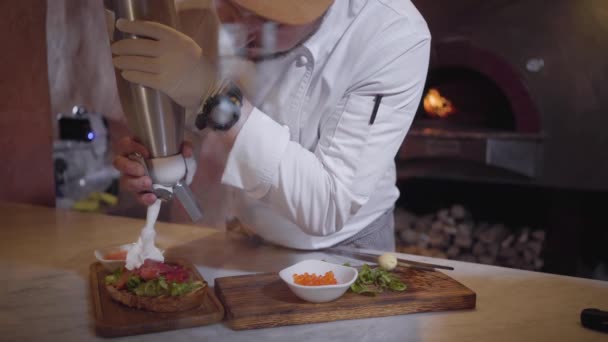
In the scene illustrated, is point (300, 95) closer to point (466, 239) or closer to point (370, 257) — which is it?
point (370, 257)

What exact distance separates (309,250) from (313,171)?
32 centimetres

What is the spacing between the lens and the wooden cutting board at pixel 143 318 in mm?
811

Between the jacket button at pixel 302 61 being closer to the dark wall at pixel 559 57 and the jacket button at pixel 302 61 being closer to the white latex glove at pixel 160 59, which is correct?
the white latex glove at pixel 160 59

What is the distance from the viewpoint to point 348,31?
3.63ft

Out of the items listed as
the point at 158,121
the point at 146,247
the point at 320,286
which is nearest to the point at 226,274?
the point at 146,247

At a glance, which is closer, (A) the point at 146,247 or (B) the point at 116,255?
(A) the point at 146,247

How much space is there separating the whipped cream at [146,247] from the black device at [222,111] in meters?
0.19

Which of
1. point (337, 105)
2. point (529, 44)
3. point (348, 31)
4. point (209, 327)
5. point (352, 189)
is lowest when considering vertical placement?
point (209, 327)

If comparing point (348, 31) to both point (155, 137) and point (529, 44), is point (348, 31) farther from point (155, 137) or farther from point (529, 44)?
point (529, 44)

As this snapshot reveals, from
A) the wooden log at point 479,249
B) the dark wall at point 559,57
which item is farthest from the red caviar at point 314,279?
the wooden log at point 479,249

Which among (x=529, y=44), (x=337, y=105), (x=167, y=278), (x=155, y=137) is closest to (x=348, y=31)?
(x=337, y=105)

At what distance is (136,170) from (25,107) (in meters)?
0.98

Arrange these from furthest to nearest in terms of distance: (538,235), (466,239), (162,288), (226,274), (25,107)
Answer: (466,239) → (538,235) → (25,107) → (226,274) → (162,288)

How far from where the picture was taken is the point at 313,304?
87 cm
